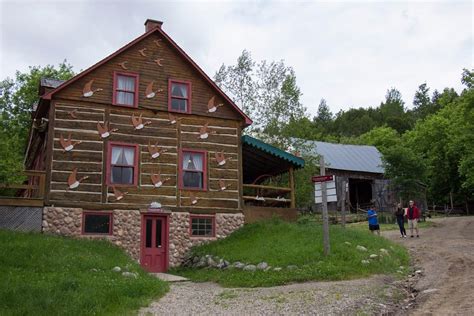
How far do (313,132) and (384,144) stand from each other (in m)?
35.7

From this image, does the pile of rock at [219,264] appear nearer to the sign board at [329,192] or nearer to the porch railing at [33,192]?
the sign board at [329,192]

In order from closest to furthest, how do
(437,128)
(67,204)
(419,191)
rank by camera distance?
1. (67,204)
2. (419,191)
3. (437,128)

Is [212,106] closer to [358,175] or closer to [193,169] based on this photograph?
[193,169]

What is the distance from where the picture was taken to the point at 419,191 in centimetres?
3728

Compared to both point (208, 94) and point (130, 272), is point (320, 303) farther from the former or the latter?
point (208, 94)

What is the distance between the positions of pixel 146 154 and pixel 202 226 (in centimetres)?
395

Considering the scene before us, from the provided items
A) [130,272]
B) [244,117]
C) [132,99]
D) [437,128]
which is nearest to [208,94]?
[244,117]

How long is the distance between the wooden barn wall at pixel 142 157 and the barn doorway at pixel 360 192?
25.7 metres

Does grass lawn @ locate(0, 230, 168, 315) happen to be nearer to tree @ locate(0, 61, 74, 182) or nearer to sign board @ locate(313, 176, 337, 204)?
sign board @ locate(313, 176, 337, 204)

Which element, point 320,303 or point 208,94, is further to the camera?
point 208,94

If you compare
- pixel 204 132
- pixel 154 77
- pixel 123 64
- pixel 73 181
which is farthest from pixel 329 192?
pixel 123 64

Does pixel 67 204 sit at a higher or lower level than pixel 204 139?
lower

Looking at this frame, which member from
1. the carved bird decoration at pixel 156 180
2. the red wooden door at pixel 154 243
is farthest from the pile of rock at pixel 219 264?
the carved bird decoration at pixel 156 180

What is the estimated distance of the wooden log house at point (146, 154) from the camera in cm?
2034
